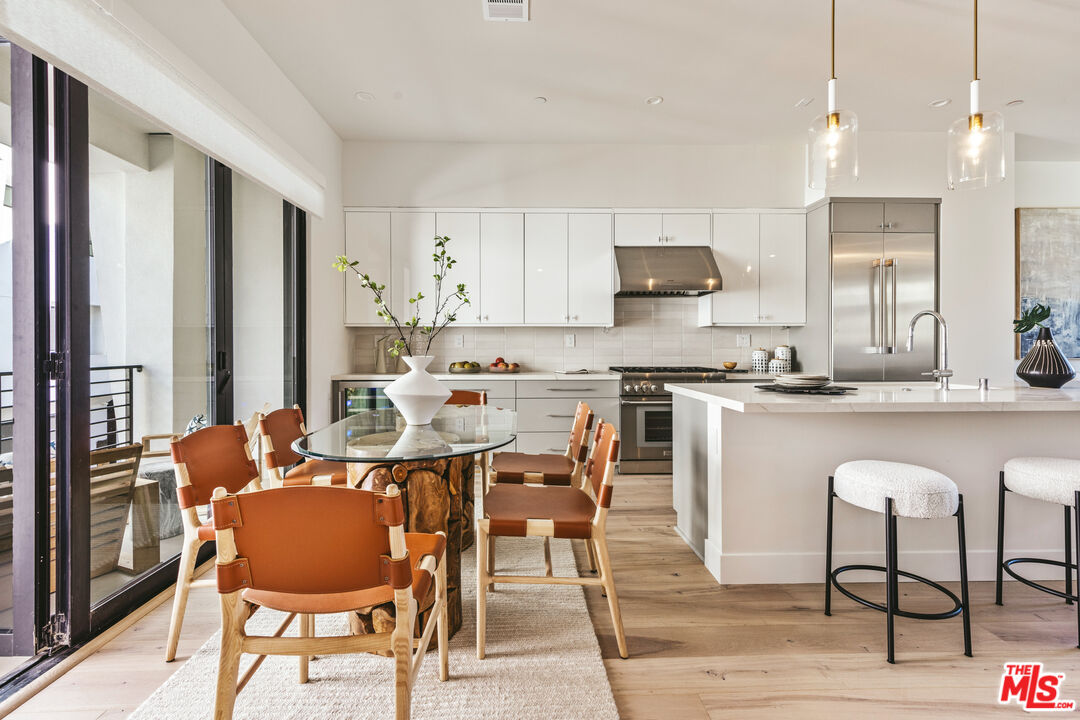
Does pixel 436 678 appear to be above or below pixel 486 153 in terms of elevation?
below

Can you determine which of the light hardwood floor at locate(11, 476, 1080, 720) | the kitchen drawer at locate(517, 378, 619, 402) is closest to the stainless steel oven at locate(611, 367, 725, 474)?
the kitchen drawer at locate(517, 378, 619, 402)

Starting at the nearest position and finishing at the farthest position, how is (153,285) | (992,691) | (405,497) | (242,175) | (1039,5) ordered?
1. (992,691)
2. (405,497)
3. (153,285)
4. (1039,5)
5. (242,175)

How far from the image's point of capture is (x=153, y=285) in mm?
2346

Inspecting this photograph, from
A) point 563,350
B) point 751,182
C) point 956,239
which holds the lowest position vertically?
point 563,350

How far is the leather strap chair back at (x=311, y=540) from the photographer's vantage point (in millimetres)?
1085

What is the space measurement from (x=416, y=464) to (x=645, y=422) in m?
2.92

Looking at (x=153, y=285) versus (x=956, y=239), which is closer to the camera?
(x=153, y=285)

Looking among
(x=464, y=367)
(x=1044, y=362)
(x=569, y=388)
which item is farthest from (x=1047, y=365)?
(x=464, y=367)

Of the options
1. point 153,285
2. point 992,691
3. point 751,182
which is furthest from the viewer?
point 751,182

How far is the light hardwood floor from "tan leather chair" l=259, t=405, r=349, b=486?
0.60 meters

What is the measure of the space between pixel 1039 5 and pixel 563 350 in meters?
3.69

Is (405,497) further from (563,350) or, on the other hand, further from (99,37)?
(563,350)

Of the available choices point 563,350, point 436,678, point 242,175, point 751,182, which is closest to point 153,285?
point 242,175

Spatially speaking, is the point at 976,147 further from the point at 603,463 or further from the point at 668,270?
the point at 668,270
